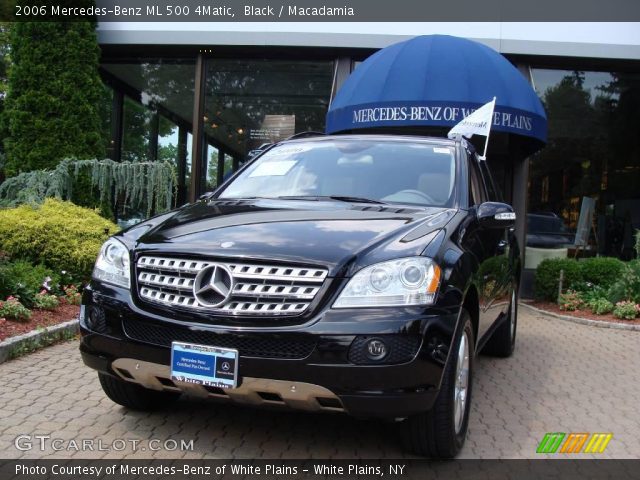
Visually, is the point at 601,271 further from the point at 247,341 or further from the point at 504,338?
the point at 247,341

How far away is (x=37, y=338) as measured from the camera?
17.4 ft

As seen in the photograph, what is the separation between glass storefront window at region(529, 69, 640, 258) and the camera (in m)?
11.1

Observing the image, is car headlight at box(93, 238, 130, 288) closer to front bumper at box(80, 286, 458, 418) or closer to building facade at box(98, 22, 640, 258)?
front bumper at box(80, 286, 458, 418)

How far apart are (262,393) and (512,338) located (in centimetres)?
385

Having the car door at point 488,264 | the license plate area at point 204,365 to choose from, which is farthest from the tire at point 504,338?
Answer: the license plate area at point 204,365

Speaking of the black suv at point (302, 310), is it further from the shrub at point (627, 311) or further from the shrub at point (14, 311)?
the shrub at point (627, 311)

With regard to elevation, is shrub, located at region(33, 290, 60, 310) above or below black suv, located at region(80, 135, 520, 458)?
below

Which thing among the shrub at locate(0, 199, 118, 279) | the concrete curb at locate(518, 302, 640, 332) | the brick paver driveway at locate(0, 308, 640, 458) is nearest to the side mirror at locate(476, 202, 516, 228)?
the brick paver driveway at locate(0, 308, 640, 458)

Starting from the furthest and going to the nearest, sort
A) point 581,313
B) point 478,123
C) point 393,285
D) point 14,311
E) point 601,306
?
point 581,313, point 601,306, point 478,123, point 14,311, point 393,285

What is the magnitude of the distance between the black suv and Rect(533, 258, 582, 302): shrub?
6.62m

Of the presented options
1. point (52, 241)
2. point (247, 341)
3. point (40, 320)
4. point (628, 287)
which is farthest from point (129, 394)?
point (628, 287)

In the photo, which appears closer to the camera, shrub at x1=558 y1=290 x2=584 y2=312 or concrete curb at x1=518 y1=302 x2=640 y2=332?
concrete curb at x1=518 y1=302 x2=640 y2=332

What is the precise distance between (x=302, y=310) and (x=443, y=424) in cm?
95

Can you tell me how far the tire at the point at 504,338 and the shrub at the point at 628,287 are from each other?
3521 millimetres
